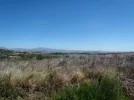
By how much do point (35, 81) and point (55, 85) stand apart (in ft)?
2.74

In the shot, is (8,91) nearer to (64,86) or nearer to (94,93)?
(64,86)

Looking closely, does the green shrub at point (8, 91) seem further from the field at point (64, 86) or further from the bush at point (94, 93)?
the bush at point (94, 93)

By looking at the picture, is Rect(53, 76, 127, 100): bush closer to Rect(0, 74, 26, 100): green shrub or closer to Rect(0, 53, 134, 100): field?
Rect(0, 53, 134, 100): field

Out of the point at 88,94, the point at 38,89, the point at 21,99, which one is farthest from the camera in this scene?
the point at 38,89

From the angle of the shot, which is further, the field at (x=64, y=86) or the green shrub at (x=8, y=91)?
the green shrub at (x=8, y=91)

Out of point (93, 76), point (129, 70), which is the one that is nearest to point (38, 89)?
point (93, 76)

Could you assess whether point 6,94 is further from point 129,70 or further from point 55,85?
point 129,70

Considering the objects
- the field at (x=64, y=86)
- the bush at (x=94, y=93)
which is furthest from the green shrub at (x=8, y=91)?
the bush at (x=94, y=93)

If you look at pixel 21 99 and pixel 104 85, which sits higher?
pixel 104 85

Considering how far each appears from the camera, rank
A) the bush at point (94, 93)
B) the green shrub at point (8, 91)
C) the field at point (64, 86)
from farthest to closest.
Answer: the green shrub at point (8, 91) < the field at point (64, 86) < the bush at point (94, 93)

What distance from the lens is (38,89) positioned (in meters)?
11.8

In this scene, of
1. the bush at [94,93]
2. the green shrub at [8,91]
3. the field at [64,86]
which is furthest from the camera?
the green shrub at [8,91]

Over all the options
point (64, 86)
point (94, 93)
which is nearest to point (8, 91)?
point (64, 86)

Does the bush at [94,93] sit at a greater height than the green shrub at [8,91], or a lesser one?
greater
